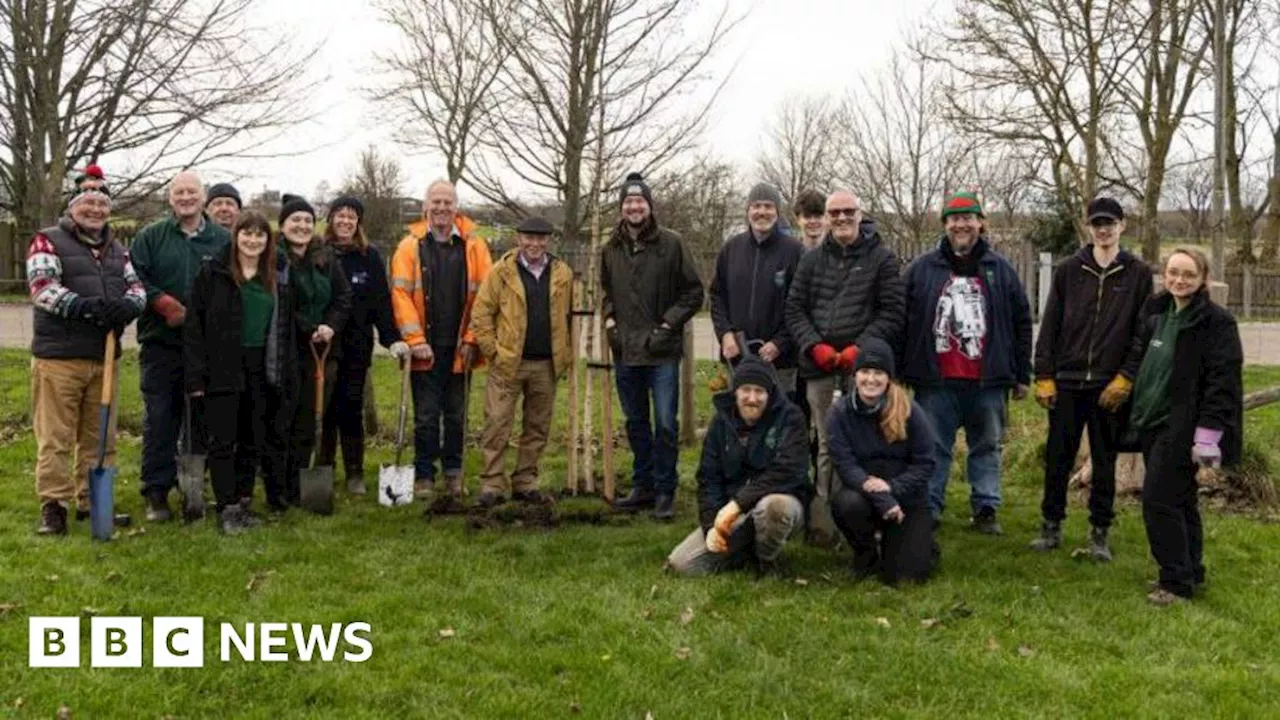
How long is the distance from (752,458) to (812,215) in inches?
68.8

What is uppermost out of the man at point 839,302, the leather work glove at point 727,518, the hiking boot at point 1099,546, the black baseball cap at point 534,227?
the black baseball cap at point 534,227

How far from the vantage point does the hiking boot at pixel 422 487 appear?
23.8 feet

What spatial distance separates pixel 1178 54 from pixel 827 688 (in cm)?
2101

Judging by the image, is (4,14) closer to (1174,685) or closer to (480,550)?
(480,550)

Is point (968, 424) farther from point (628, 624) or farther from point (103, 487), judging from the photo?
point (103, 487)

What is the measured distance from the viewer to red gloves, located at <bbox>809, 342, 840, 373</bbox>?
236 inches

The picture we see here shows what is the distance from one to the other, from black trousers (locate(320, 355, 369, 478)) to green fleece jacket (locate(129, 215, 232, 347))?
1.10 metres

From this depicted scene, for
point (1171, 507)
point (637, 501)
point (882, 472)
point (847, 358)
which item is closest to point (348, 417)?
point (637, 501)

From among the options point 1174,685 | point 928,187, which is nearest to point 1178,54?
point 928,187

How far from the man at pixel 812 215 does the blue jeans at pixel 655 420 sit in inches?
48.1

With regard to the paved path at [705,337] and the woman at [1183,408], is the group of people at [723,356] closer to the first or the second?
the woman at [1183,408]

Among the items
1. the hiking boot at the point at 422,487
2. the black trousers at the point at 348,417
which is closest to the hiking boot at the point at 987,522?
the hiking boot at the point at 422,487

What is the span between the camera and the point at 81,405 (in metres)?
6.34

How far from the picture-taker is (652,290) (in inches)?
269
